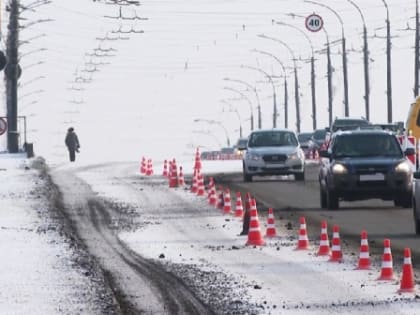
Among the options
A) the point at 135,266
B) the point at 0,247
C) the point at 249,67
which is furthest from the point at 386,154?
the point at 249,67

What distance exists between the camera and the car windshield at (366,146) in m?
37.6

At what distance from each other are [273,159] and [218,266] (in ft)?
96.5

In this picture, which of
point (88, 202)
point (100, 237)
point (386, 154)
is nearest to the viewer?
point (100, 237)

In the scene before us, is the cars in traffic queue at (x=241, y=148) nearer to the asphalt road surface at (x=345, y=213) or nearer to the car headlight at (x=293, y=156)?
the asphalt road surface at (x=345, y=213)

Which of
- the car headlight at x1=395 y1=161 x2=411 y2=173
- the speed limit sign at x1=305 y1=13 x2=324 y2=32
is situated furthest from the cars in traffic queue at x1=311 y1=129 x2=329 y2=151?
the car headlight at x1=395 y1=161 x2=411 y2=173

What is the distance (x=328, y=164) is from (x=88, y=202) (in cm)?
708

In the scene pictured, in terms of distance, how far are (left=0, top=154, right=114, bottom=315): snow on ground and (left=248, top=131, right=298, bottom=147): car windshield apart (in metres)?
11.4

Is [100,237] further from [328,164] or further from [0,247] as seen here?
[328,164]

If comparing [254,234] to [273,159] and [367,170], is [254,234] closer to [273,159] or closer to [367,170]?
[367,170]

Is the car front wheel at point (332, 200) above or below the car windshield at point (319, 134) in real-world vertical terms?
below

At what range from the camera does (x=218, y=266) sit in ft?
78.2

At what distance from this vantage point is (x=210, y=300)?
62.3 feet

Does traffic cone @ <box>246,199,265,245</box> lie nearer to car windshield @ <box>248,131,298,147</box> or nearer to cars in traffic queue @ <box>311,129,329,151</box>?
car windshield @ <box>248,131,298,147</box>

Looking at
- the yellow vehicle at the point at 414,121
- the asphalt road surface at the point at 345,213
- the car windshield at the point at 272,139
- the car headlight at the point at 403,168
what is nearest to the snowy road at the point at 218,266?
the asphalt road surface at the point at 345,213
